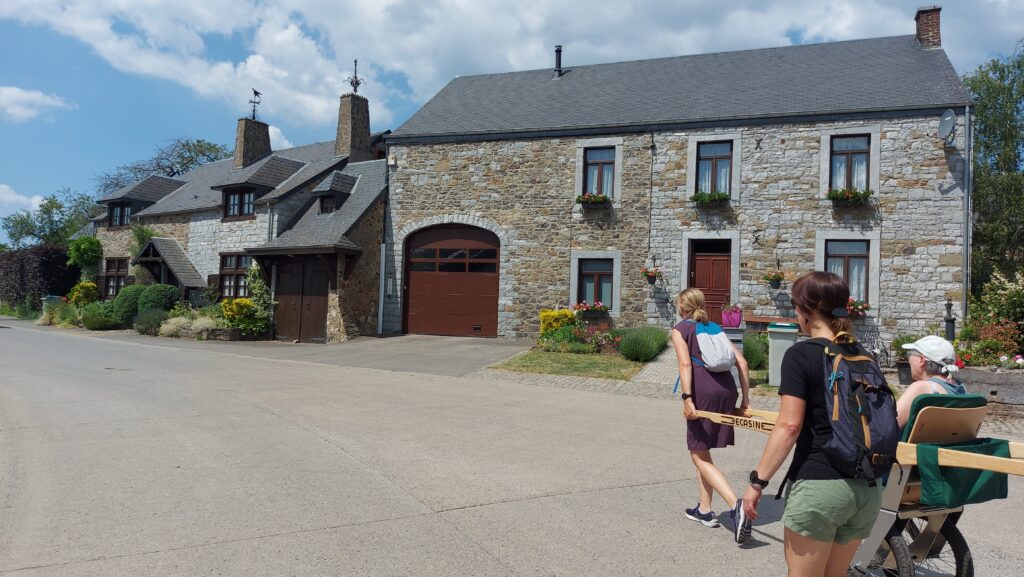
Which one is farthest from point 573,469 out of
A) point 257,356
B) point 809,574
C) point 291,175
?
point 291,175

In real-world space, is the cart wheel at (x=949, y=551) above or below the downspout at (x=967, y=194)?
below

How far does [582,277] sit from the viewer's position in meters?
18.3

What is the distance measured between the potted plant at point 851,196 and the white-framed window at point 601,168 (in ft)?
17.2

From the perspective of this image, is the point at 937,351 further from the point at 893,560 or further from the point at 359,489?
the point at 359,489

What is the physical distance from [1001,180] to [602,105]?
16.8 metres

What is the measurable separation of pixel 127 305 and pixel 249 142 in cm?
813

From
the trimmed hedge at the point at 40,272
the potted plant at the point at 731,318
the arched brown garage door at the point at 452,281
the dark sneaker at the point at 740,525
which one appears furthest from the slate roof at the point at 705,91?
the trimmed hedge at the point at 40,272

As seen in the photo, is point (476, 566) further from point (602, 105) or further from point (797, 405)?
point (602, 105)

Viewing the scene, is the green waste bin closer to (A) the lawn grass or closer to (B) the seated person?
(A) the lawn grass

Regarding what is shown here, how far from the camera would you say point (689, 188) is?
17203 millimetres

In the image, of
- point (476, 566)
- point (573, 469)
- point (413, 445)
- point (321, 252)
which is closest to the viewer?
point (476, 566)

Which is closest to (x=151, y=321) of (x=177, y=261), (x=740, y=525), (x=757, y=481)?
(x=177, y=261)

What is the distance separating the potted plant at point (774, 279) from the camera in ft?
52.7

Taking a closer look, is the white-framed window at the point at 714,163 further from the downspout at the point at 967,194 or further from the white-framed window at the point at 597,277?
the downspout at the point at 967,194
